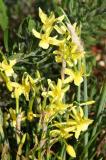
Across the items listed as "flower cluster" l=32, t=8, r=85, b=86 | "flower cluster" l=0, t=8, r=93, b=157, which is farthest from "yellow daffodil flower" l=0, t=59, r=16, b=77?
"flower cluster" l=32, t=8, r=85, b=86

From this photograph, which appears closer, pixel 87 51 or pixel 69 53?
pixel 69 53

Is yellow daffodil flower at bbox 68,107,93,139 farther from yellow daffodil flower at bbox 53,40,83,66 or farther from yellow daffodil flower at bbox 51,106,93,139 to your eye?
yellow daffodil flower at bbox 53,40,83,66

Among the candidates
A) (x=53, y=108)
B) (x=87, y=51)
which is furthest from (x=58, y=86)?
(x=87, y=51)

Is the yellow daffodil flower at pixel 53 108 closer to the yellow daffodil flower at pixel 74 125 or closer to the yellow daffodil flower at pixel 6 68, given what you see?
the yellow daffodil flower at pixel 74 125

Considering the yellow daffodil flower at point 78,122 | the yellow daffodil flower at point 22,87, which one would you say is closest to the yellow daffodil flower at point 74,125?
the yellow daffodil flower at point 78,122

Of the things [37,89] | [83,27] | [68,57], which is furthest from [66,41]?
[83,27]

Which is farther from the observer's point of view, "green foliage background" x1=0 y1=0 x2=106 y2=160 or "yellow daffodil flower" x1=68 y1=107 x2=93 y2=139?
"green foliage background" x1=0 y1=0 x2=106 y2=160

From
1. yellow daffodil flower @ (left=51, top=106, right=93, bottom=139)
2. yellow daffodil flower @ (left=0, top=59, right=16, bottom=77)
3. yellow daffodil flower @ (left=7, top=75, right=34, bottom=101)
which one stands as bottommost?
yellow daffodil flower @ (left=51, top=106, right=93, bottom=139)

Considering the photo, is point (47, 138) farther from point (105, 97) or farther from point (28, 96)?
point (105, 97)

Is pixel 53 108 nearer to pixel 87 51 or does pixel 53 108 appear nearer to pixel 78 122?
pixel 78 122

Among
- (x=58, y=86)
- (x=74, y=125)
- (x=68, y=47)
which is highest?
(x=68, y=47)

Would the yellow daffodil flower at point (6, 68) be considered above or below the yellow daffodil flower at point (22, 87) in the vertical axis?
above
